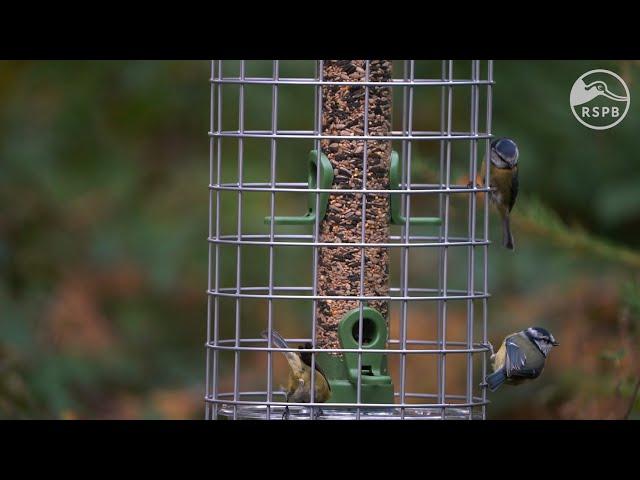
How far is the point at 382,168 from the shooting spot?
603 centimetres

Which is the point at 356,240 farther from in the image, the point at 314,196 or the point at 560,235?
the point at 560,235

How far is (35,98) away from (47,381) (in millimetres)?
2963

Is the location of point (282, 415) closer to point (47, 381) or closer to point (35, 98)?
point (47, 381)

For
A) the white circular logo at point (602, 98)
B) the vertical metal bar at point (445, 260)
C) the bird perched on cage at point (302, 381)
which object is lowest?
the bird perched on cage at point (302, 381)

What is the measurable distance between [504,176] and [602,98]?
58cm

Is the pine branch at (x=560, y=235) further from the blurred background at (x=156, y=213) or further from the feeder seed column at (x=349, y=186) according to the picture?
the blurred background at (x=156, y=213)

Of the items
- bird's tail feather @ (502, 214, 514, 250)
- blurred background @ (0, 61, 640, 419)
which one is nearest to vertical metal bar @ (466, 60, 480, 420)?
bird's tail feather @ (502, 214, 514, 250)

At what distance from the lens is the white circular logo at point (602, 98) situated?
20.6 feet

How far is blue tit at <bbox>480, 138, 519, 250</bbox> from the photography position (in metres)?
6.04

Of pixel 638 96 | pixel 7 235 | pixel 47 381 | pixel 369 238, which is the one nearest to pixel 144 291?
pixel 7 235

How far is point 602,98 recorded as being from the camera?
6.23 meters

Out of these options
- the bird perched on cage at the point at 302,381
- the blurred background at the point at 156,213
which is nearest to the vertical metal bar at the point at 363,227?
the bird perched on cage at the point at 302,381

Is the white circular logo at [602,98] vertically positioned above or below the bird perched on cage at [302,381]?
above

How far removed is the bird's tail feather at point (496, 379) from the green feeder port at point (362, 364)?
1.29 ft
